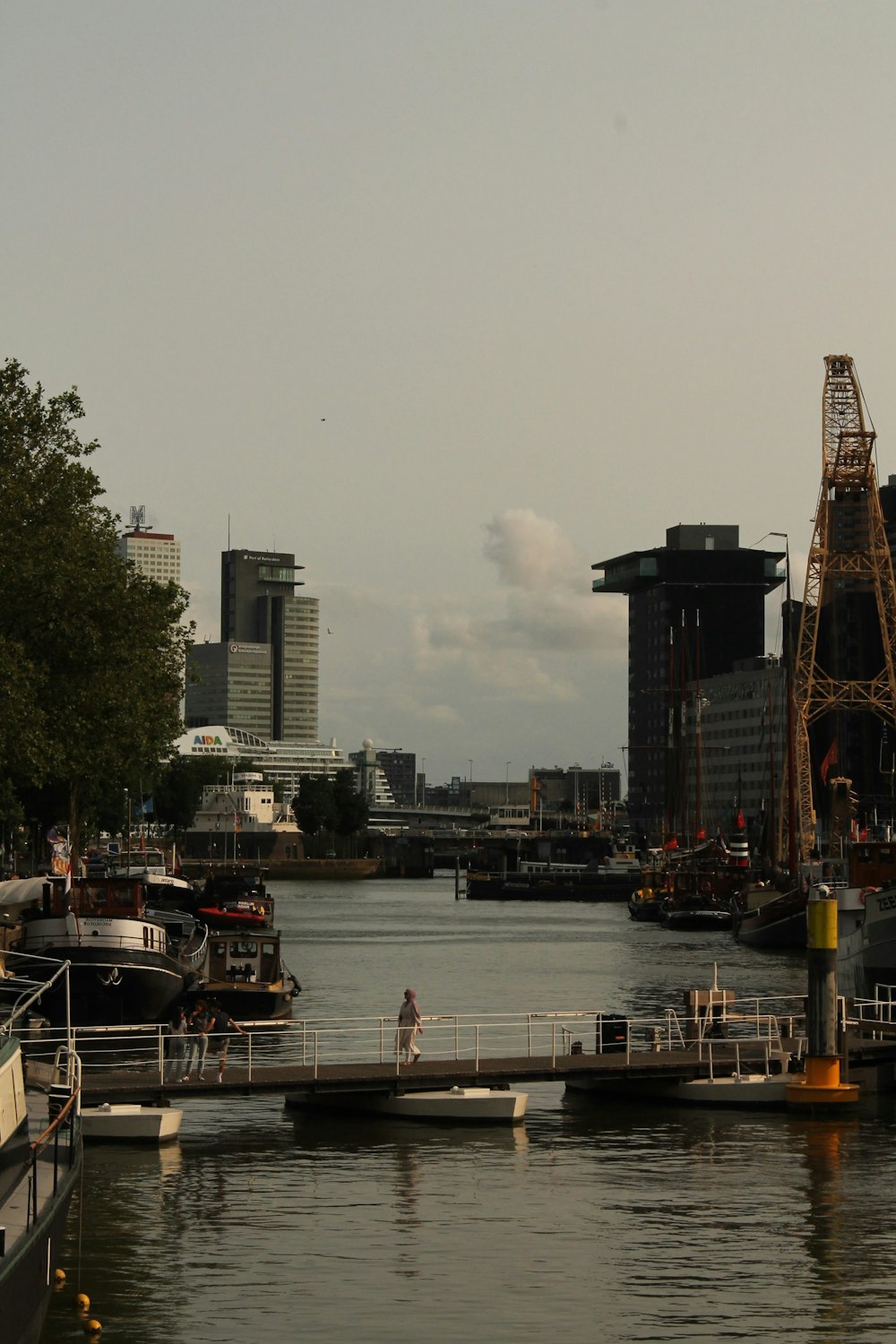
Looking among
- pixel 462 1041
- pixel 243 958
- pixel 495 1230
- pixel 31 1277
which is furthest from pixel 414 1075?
pixel 243 958

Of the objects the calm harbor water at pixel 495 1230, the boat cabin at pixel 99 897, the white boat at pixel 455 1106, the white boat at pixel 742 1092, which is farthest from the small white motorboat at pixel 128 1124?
the boat cabin at pixel 99 897

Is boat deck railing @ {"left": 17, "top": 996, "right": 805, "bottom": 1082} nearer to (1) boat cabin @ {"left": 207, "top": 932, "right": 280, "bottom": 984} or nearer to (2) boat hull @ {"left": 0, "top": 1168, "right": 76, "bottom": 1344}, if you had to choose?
(1) boat cabin @ {"left": 207, "top": 932, "right": 280, "bottom": 984}

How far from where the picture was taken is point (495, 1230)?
33469 millimetres

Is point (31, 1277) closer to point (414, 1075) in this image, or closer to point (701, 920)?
point (414, 1075)

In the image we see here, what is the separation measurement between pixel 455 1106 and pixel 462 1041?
2052 centimetres

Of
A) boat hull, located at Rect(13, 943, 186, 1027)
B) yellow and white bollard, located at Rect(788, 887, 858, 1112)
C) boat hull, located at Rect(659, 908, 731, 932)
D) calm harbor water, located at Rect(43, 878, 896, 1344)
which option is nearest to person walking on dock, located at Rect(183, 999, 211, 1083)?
calm harbor water, located at Rect(43, 878, 896, 1344)

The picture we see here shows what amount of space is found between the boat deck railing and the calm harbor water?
205 centimetres

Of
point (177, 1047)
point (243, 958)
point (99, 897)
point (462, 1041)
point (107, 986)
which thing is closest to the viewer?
point (177, 1047)

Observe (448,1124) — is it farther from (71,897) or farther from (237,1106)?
(71,897)

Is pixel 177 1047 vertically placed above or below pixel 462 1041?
above

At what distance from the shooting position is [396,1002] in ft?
270

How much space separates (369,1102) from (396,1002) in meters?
37.4

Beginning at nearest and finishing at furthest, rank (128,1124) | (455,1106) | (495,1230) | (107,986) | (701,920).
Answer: (495,1230)
(128,1124)
(455,1106)
(107,986)
(701,920)

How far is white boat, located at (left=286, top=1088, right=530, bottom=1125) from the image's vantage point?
44.4 metres
